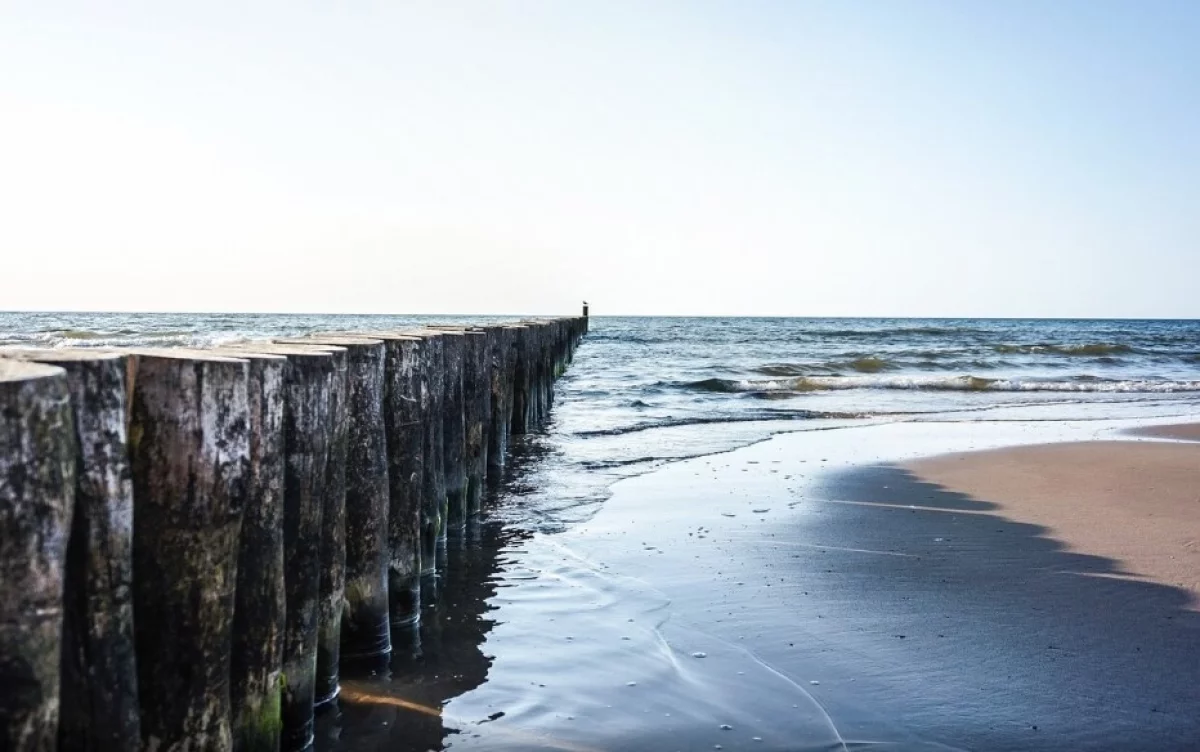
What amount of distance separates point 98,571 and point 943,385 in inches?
883

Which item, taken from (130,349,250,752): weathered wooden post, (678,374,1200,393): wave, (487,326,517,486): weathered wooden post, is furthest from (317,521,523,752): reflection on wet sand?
(678,374,1200,393): wave

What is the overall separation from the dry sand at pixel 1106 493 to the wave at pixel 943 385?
10.5 m

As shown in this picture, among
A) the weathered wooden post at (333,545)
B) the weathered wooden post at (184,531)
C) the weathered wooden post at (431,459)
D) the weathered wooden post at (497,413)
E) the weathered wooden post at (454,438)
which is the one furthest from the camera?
the weathered wooden post at (497,413)

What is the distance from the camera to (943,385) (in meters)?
22.9

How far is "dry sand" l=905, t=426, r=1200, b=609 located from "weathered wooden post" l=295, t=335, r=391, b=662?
158 inches

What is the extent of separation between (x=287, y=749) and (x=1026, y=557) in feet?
15.0

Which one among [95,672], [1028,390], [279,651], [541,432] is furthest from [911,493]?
[1028,390]

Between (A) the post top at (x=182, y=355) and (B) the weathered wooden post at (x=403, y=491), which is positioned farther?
(B) the weathered wooden post at (x=403, y=491)

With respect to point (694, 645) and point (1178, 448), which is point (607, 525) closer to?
point (694, 645)

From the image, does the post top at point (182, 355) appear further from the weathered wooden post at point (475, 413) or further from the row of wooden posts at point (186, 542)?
the weathered wooden post at point (475, 413)

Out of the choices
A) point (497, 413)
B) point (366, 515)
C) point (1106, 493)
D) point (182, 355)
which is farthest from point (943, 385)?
point (182, 355)

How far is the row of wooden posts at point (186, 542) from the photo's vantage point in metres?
2.11

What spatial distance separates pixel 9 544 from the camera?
204cm

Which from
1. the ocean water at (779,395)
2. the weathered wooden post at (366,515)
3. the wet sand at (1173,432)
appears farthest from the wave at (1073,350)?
the weathered wooden post at (366,515)
